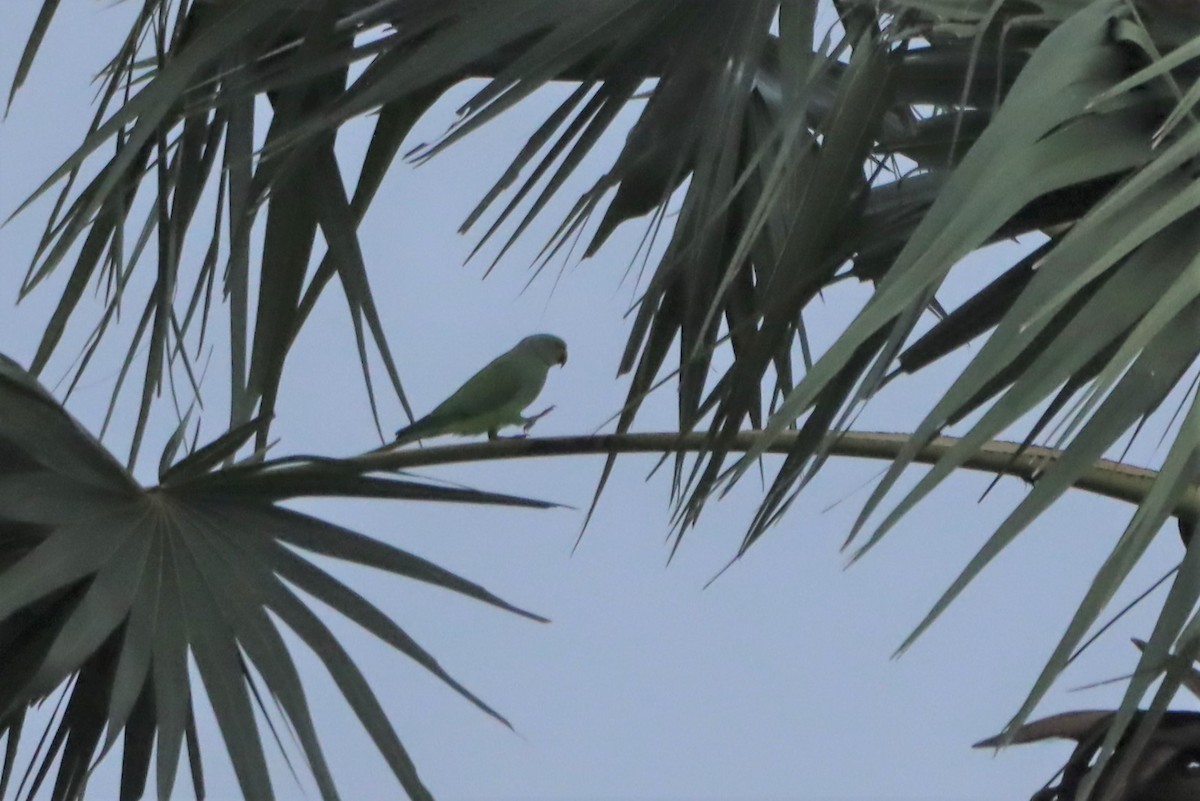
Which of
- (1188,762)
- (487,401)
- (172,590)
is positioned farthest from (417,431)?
(1188,762)

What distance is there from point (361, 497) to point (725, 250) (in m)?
0.53

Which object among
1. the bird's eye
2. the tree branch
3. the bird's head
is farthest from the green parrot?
the bird's eye

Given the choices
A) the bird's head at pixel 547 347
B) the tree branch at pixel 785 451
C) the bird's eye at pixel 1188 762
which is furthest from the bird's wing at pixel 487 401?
the bird's eye at pixel 1188 762

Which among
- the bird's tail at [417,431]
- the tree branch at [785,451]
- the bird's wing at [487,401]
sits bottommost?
the tree branch at [785,451]

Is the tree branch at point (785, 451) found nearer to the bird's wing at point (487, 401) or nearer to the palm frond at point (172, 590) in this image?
the palm frond at point (172, 590)

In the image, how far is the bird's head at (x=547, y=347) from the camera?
286 centimetres

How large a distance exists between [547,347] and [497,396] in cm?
37

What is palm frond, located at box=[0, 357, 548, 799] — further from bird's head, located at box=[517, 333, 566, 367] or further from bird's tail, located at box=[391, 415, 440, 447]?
bird's head, located at box=[517, 333, 566, 367]

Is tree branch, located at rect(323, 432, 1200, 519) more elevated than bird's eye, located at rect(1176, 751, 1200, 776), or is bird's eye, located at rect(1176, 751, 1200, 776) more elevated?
tree branch, located at rect(323, 432, 1200, 519)

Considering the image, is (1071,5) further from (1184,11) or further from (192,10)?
(192,10)

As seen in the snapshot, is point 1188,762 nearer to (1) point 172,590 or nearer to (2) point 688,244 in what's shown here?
(2) point 688,244

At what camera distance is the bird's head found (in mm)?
2859

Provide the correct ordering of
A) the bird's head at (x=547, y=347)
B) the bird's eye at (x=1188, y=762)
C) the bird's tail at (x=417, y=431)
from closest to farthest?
the bird's eye at (x=1188, y=762)
the bird's tail at (x=417, y=431)
the bird's head at (x=547, y=347)

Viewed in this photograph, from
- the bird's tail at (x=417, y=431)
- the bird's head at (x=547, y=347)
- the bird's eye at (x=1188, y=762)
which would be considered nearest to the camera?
the bird's eye at (x=1188, y=762)
